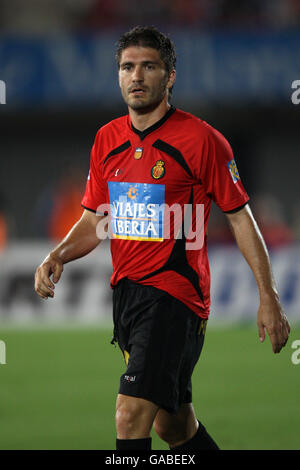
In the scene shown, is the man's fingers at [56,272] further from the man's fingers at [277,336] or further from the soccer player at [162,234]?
the man's fingers at [277,336]

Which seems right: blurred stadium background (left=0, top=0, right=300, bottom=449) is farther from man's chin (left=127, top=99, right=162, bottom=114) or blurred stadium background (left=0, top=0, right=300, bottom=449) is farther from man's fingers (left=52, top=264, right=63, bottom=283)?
man's chin (left=127, top=99, right=162, bottom=114)

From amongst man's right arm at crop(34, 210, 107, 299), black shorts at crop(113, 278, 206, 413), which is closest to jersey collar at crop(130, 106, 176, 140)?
man's right arm at crop(34, 210, 107, 299)

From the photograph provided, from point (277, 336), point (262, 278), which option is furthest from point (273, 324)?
point (262, 278)

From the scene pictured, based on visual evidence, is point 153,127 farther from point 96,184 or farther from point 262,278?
point 262,278

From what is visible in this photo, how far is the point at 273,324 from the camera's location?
377 cm

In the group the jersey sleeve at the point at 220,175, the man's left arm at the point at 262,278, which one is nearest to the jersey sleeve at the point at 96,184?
the jersey sleeve at the point at 220,175

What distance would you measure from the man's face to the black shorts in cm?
84

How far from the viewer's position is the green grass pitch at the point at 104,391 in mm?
5914

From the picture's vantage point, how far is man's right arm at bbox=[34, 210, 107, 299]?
4.22 meters

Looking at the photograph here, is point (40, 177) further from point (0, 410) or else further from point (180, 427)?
point (180, 427)

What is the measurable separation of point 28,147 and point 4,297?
7615mm

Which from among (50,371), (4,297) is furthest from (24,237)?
(50,371)

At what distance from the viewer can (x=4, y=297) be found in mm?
12203

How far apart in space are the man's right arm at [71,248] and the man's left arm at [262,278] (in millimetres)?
778
